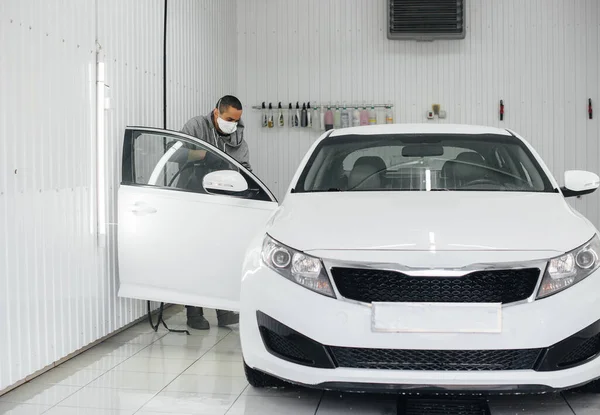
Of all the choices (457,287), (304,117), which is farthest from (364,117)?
(457,287)

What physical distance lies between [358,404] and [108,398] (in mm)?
1091

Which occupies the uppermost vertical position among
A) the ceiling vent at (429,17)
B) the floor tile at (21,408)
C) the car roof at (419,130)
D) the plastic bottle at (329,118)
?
the ceiling vent at (429,17)

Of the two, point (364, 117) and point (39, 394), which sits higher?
point (364, 117)

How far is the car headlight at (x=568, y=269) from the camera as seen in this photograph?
9.22 feet

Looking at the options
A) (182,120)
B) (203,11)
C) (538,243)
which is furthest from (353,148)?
(203,11)

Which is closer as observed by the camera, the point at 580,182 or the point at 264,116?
the point at 580,182

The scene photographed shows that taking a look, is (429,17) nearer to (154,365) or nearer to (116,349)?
(116,349)

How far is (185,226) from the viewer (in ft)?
14.2

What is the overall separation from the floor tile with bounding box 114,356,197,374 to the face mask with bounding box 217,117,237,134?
5.89ft

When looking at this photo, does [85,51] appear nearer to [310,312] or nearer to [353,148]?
[353,148]

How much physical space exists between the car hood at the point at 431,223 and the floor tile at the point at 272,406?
0.71m

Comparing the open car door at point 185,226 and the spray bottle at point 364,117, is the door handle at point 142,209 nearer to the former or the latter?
the open car door at point 185,226

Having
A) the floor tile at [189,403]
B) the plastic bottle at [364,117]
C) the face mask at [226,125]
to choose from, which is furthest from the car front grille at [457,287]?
the plastic bottle at [364,117]

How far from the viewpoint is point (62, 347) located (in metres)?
4.01
